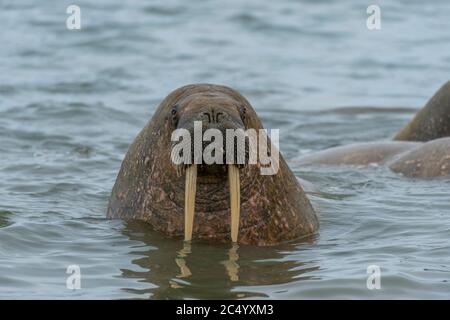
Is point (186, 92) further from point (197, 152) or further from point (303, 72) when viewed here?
point (303, 72)

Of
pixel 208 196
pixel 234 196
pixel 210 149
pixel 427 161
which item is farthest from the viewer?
pixel 427 161

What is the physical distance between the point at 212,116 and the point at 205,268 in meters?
1.04

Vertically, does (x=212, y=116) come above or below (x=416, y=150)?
below

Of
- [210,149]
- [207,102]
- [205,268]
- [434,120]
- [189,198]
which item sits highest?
[434,120]

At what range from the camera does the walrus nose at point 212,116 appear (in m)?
7.33

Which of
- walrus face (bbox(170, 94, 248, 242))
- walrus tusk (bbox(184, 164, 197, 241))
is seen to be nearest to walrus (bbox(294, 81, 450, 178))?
walrus face (bbox(170, 94, 248, 242))

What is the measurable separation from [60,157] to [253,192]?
5.32 meters

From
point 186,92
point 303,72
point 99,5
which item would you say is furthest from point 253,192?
point 99,5

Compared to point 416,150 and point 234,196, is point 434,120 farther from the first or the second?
point 234,196

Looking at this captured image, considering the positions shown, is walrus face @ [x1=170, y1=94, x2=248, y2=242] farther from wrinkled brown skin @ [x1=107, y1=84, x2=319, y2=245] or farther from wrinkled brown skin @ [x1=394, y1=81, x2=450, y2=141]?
wrinkled brown skin @ [x1=394, y1=81, x2=450, y2=141]

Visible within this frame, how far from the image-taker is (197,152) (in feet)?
23.9

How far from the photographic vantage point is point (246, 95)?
1858 centimetres

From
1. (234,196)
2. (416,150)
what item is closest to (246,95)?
(416,150)
